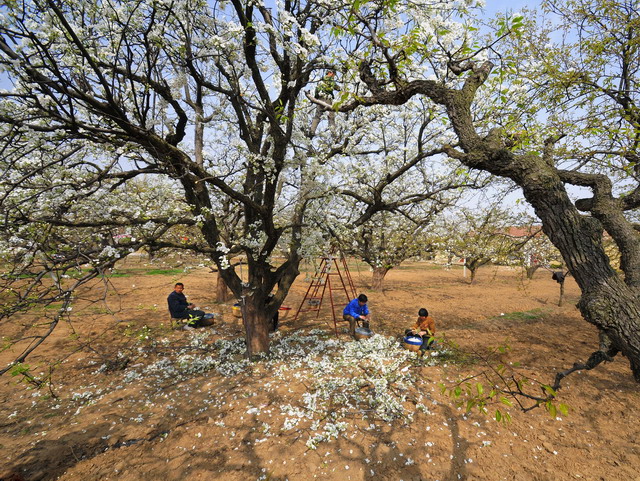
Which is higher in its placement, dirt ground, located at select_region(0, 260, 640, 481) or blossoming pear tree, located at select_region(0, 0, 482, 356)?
blossoming pear tree, located at select_region(0, 0, 482, 356)

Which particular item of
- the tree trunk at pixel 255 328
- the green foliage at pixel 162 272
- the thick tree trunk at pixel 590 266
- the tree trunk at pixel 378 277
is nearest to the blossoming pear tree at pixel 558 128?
the thick tree trunk at pixel 590 266

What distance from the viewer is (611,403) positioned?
5.78 metres

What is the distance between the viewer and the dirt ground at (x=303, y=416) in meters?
4.35

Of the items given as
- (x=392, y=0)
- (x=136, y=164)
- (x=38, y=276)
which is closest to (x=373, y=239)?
(x=136, y=164)

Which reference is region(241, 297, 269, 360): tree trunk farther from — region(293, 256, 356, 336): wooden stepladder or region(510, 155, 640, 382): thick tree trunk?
region(510, 155, 640, 382): thick tree trunk

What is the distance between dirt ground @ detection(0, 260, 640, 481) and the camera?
171 inches

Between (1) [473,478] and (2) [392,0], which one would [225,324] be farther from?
(2) [392,0]

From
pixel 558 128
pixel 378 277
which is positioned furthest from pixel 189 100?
A: pixel 378 277

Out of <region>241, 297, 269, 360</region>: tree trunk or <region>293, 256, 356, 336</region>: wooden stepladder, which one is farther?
<region>293, 256, 356, 336</region>: wooden stepladder

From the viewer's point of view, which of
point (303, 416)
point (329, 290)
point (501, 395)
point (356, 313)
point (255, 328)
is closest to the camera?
point (303, 416)

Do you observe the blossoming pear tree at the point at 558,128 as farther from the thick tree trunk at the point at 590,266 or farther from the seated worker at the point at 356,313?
the seated worker at the point at 356,313

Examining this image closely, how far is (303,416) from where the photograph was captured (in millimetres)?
5418

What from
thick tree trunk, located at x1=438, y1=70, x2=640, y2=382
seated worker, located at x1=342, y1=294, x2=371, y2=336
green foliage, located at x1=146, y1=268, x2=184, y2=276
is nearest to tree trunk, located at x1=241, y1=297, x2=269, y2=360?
seated worker, located at x1=342, y1=294, x2=371, y2=336

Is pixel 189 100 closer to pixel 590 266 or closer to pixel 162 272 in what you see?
pixel 590 266
